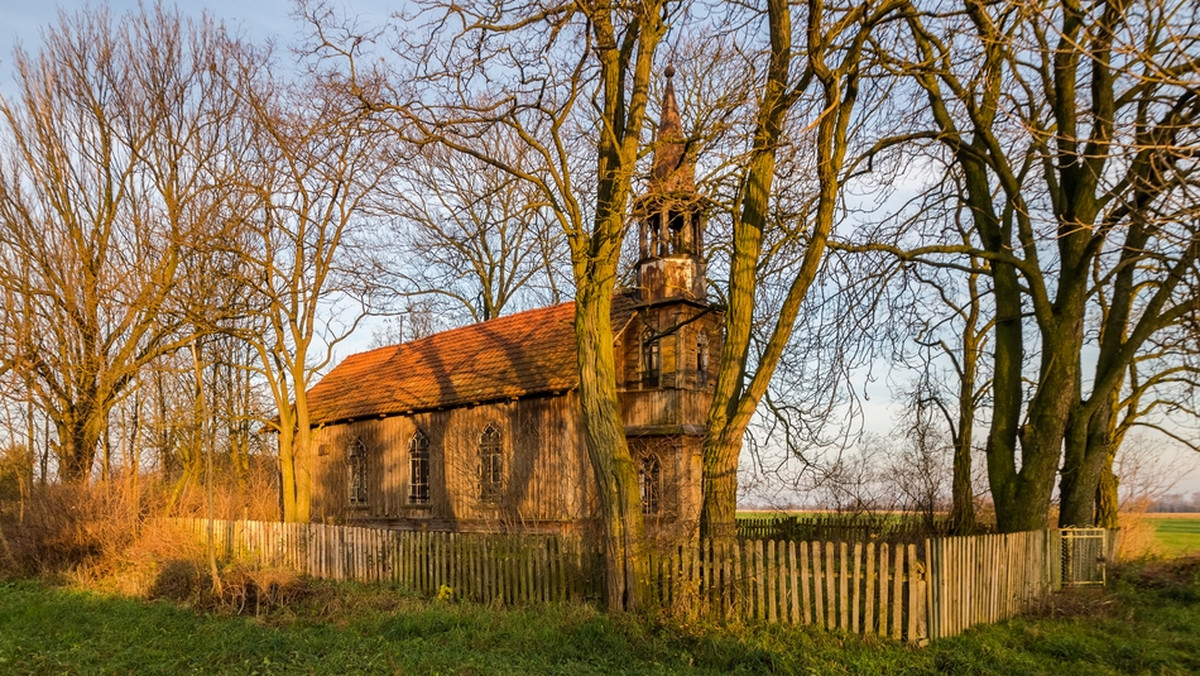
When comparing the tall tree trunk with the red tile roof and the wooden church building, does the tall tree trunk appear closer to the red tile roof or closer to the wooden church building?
the wooden church building

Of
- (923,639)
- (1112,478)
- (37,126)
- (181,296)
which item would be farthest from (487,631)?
(37,126)

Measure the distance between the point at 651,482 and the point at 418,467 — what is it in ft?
24.6

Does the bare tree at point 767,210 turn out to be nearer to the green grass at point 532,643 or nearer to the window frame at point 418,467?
the green grass at point 532,643

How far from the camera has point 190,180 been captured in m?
21.8

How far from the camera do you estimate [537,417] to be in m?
19.8

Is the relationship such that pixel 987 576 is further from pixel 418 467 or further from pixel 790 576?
pixel 418 467

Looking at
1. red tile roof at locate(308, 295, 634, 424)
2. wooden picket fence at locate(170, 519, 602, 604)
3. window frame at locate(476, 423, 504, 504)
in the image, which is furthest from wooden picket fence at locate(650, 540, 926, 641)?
window frame at locate(476, 423, 504, 504)

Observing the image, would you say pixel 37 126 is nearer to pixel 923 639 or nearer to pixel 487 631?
pixel 487 631

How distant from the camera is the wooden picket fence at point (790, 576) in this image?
9.03 metres

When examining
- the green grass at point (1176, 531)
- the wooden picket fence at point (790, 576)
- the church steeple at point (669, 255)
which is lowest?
the green grass at point (1176, 531)

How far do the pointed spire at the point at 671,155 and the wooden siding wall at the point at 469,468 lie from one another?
20.7 feet

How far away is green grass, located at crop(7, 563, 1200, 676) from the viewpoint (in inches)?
324

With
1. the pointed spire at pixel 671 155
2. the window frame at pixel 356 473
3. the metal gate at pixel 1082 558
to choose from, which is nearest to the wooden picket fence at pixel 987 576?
the metal gate at pixel 1082 558

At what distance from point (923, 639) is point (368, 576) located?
31.7ft
